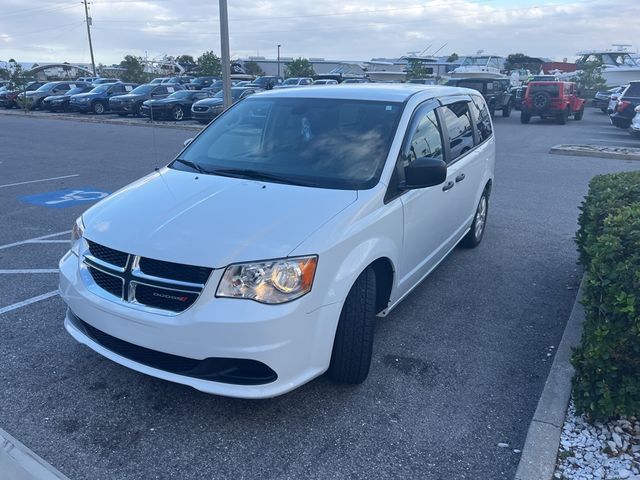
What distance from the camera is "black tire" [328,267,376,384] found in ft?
10.8

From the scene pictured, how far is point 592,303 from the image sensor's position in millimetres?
3205

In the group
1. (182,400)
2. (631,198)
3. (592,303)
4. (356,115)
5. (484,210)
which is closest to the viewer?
(592,303)

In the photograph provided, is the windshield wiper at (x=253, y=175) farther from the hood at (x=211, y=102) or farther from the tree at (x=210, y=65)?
the tree at (x=210, y=65)

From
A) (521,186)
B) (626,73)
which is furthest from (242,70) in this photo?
(521,186)

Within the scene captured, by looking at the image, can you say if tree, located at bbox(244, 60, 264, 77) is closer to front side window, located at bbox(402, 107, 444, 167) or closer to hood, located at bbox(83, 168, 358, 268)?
front side window, located at bbox(402, 107, 444, 167)

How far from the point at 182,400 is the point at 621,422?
2.55 m

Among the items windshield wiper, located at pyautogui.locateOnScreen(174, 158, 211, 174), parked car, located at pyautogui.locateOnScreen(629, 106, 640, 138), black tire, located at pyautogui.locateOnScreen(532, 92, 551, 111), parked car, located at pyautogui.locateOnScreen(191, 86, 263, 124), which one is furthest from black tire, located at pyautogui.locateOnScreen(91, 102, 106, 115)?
windshield wiper, located at pyautogui.locateOnScreen(174, 158, 211, 174)

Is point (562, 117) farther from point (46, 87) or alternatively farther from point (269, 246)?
point (46, 87)

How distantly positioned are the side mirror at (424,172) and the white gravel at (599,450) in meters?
1.66

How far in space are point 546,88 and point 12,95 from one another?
29578mm

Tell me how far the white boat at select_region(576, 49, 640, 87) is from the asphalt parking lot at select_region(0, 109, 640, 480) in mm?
34661

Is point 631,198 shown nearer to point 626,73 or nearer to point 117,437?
point 117,437

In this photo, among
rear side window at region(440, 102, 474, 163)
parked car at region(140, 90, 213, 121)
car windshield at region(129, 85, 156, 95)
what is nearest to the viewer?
rear side window at region(440, 102, 474, 163)

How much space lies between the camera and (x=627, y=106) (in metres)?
19.1
